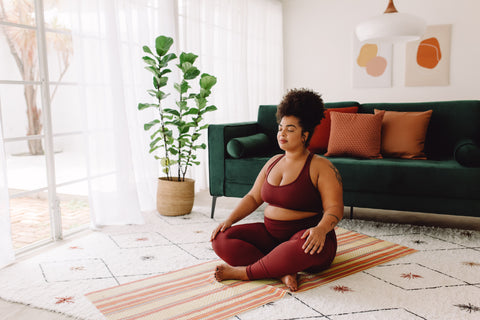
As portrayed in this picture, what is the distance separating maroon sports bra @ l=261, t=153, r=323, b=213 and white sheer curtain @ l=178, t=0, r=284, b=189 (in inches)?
83.2

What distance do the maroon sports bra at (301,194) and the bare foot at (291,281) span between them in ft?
0.98

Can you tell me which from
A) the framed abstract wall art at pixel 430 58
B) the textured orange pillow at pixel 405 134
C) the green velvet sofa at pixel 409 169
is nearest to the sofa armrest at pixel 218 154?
the green velvet sofa at pixel 409 169

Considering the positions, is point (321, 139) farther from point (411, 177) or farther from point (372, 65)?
point (372, 65)

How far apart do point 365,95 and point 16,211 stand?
4019mm

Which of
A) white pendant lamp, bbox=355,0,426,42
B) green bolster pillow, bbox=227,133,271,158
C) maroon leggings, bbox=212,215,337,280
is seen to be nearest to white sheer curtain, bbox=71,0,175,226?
green bolster pillow, bbox=227,133,271,158

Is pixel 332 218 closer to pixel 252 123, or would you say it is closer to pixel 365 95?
pixel 252 123

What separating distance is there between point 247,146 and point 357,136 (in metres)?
0.81

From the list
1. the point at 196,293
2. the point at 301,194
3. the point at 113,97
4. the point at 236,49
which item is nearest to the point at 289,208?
the point at 301,194

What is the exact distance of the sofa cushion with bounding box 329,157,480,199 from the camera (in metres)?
2.53

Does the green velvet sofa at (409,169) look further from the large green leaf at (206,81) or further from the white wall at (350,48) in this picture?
the white wall at (350,48)

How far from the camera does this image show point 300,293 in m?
1.80

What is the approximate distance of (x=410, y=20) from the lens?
219 centimetres

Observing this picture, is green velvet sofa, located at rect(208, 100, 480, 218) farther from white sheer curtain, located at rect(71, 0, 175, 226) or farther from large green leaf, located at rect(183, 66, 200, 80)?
white sheer curtain, located at rect(71, 0, 175, 226)

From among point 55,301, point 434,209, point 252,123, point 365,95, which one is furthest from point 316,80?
point 55,301
